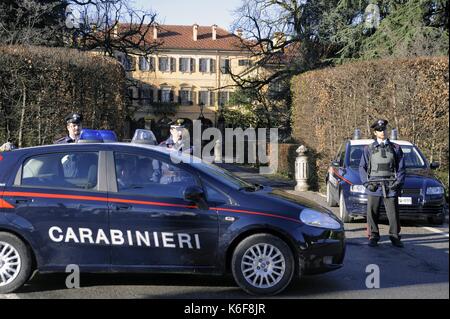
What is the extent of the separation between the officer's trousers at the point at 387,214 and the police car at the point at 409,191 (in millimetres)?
1693

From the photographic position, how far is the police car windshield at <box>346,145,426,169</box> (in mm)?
11531

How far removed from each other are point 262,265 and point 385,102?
1046 cm

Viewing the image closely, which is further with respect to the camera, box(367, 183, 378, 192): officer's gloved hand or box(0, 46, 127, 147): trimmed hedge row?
box(0, 46, 127, 147): trimmed hedge row

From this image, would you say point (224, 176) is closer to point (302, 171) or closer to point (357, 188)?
point (357, 188)

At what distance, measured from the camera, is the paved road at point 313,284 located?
6.04m

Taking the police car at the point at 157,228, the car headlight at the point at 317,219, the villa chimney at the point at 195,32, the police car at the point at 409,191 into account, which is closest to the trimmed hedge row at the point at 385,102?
the police car at the point at 409,191

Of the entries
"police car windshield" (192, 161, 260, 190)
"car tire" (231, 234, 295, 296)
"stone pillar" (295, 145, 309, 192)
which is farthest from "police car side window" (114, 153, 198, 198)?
"stone pillar" (295, 145, 309, 192)

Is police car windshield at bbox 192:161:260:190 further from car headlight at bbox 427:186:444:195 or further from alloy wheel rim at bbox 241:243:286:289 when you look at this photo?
car headlight at bbox 427:186:444:195

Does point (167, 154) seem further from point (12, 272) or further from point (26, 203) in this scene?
point (12, 272)

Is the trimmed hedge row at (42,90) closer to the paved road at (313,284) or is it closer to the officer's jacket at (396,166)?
the paved road at (313,284)

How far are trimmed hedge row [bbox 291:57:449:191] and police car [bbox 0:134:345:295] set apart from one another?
29.8 ft

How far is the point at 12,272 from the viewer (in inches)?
238

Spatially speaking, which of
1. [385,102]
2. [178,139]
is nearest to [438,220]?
[178,139]

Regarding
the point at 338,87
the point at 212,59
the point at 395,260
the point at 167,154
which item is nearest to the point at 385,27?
the point at 338,87
